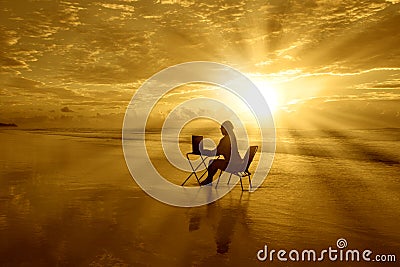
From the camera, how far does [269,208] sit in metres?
8.41

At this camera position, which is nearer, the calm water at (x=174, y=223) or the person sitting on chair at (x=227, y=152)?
the calm water at (x=174, y=223)

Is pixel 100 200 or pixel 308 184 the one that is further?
pixel 308 184

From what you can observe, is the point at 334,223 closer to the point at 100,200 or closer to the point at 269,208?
the point at 269,208

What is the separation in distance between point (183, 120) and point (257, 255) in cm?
10818

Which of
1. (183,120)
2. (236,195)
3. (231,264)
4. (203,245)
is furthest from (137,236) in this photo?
(183,120)

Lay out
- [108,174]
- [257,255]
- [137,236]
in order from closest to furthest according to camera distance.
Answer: [257,255], [137,236], [108,174]

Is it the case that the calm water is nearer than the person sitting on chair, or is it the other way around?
the calm water

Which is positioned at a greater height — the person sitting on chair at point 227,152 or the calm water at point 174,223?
the person sitting on chair at point 227,152

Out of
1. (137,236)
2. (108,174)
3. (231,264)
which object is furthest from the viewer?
(108,174)

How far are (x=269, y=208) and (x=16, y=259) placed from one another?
17.1 feet

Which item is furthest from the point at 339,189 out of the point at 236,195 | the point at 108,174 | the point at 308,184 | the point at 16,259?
the point at 16,259

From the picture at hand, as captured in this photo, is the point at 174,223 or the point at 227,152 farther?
the point at 227,152

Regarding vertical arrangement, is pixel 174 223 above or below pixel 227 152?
below

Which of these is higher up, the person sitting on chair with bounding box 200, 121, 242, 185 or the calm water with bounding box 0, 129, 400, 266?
the person sitting on chair with bounding box 200, 121, 242, 185
